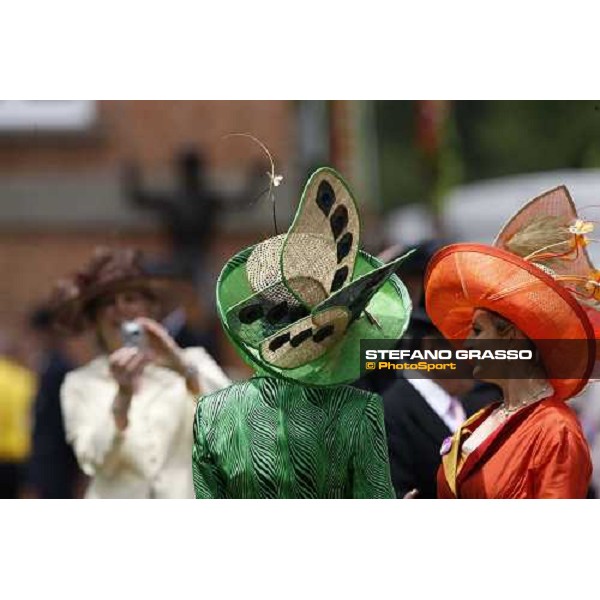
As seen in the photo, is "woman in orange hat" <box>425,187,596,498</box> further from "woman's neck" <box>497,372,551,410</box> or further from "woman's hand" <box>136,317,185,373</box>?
"woman's hand" <box>136,317,185,373</box>

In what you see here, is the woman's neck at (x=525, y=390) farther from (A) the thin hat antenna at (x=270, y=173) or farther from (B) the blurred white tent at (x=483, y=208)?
(A) the thin hat antenna at (x=270, y=173)

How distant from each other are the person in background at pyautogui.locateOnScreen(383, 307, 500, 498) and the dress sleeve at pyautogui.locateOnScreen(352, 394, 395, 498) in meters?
0.26

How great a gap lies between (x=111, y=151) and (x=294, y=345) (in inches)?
30.2

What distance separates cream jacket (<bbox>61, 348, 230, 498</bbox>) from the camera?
21.2 feet

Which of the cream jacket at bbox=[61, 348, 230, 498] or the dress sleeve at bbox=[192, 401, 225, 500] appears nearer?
the dress sleeve at bbox=[192, 401, 225, 500]

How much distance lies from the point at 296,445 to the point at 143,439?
0.80 metres

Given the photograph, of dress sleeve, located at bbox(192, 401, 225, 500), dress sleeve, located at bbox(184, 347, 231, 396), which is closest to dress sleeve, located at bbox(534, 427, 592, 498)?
dress sleeve, located at bbox(192, 401, 225, 500)

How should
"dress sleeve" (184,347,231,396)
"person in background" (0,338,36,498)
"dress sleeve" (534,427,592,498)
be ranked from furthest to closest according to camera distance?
"person in background" (0,338,36,498) → "dress sleeve" (184,347,231,396) → "dress sleeve" (534,427,592,498)

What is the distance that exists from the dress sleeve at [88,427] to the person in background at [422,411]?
0.81 meters

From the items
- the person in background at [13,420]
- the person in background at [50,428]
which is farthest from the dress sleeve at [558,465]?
the person in background at [13,420]

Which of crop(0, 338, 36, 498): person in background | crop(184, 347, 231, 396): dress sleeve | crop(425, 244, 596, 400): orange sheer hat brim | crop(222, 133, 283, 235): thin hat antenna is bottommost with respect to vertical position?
crop(0, 338, 36, 498): person in background

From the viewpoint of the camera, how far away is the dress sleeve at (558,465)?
18.9 feet

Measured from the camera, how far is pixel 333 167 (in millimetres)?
6148

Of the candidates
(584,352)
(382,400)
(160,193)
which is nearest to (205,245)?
(160,193)
